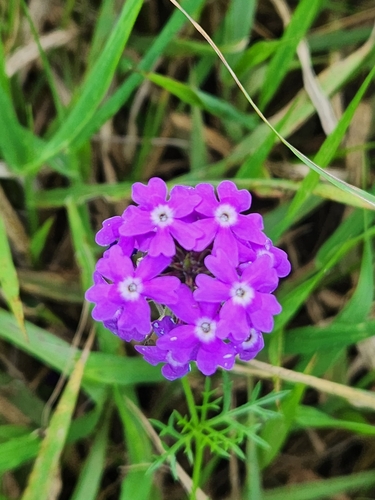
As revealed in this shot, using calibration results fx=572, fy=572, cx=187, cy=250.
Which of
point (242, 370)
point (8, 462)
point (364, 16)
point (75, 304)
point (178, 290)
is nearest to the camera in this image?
point (178, 290)

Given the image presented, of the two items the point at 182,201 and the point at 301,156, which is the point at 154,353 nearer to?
the point at 182,201

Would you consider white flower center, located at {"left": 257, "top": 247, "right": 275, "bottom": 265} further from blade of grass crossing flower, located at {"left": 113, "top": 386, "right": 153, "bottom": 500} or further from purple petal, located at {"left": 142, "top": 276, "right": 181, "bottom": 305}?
blade of grass crossing flower, located at {"left": 113, "top": 386, "right": 153, "bottom": 500}

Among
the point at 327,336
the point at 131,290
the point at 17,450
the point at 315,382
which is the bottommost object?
the point at 17,450

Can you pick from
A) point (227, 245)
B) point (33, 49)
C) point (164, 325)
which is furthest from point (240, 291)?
point (33, 49)

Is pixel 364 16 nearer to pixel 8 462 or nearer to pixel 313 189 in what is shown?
pixel 313 189

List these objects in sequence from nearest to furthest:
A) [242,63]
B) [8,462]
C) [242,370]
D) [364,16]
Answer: [8,462]
[242,370]
[242,63]
[364,16]

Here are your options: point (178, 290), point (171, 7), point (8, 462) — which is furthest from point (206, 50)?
point (8, 462)

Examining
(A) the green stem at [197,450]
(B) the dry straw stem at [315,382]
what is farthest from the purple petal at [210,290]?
(B) the dry straw stem at [315,382]

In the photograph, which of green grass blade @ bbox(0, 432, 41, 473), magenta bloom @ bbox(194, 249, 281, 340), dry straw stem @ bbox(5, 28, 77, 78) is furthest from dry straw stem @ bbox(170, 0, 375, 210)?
green grass blade @ bbox(0, 432, 41, 473)
